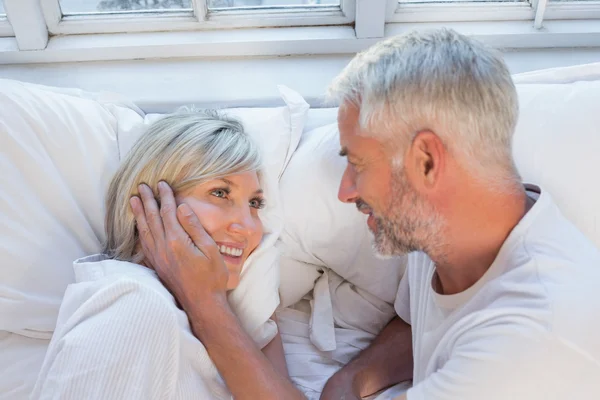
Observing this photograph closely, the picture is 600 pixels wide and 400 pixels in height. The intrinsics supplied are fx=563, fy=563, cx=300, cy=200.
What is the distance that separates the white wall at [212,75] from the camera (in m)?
1.69

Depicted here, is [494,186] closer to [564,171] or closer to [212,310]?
[564,171]

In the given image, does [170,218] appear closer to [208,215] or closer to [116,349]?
[208,215]

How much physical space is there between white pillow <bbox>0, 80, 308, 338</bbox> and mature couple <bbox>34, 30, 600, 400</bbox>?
12cm

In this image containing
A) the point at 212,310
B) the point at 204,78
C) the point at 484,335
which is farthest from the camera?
the point at 204,78

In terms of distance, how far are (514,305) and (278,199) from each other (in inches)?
26.1

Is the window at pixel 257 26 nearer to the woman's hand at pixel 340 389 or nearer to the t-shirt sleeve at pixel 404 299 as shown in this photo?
the t-shirt sleeve at pixel 404 299

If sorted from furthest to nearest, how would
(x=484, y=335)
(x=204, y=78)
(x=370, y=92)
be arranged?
(x=204, y=78) → (x=370, y=92) → (x=484, y=335)

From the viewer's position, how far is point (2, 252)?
3.73 feet

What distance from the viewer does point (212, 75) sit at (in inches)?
68.9

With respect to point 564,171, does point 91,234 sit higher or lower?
lower

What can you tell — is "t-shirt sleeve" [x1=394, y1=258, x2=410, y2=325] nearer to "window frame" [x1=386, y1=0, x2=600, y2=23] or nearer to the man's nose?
the man's nose

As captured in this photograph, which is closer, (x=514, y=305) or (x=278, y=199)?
(x=514, y=305)

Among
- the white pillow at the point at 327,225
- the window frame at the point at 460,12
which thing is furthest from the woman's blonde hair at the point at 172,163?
the window frame at the point at 460,12

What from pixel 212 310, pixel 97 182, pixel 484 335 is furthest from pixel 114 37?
pixel 484 335
